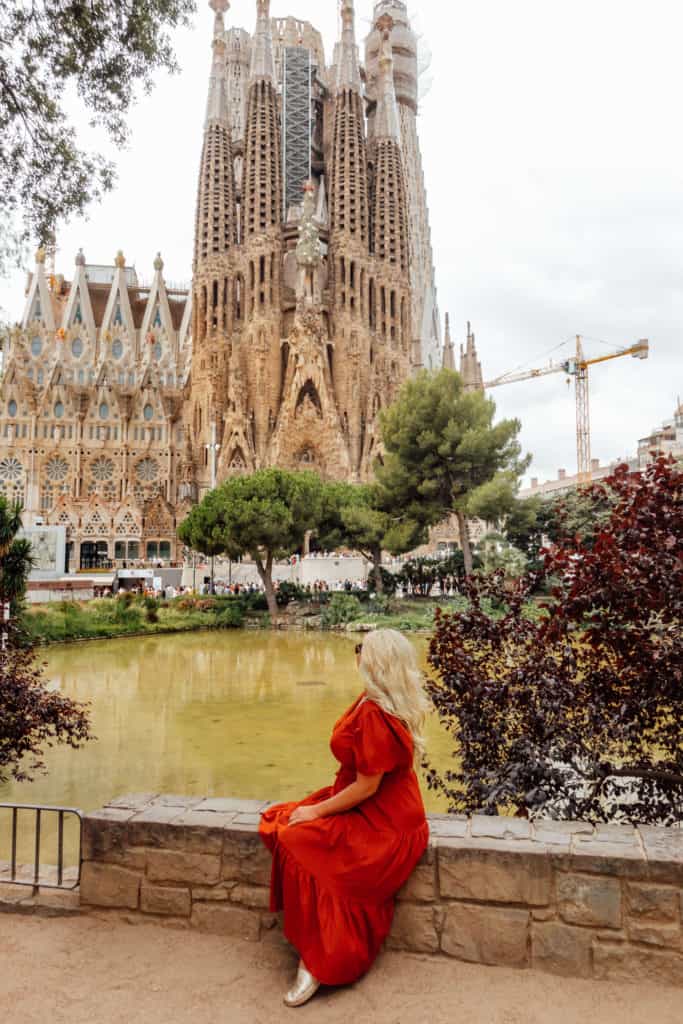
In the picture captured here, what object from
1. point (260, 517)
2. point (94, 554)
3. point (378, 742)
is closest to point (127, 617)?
point (260, 517)

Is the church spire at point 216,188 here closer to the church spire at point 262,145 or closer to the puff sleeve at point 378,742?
the church spire at point 262,145

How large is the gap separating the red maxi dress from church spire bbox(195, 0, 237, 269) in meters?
47.2

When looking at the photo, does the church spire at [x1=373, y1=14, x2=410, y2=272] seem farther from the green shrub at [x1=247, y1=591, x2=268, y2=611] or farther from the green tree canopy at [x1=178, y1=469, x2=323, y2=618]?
the green shrub at [x1=247, y1=591, x2=268, y2=611]

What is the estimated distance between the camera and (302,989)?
2.56m

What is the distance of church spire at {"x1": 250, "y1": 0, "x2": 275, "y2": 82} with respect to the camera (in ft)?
150

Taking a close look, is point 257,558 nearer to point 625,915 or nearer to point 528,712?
point 528,712

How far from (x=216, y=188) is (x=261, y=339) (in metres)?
11.0

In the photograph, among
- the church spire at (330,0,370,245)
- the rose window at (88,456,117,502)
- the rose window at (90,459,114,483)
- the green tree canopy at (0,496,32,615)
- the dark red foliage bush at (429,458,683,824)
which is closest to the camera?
the dark red foliage bush at (429,458,683,824)

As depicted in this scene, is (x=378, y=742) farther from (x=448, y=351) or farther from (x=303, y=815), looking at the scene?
(x=448, y=351)

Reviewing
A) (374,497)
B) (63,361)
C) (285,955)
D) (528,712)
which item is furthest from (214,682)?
(63,361)

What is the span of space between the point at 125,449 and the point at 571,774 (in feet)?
156

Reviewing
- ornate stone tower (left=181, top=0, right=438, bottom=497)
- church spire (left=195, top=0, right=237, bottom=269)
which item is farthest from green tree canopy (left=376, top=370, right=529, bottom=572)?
church spire (left=195, top=0, right=237, bottom=269)

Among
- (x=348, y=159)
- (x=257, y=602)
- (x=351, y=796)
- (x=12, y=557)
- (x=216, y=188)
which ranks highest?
(x=348, y=159)

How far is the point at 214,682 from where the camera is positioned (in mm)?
12688
